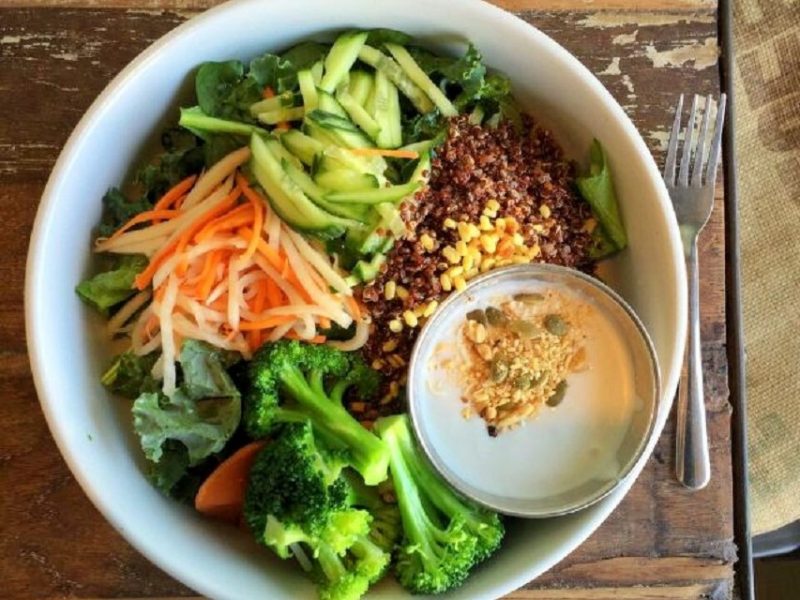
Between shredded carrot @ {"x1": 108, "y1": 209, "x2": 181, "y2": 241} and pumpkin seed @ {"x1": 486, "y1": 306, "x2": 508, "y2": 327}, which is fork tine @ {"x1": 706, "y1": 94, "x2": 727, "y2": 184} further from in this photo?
shredded carrot @ {"x1": 108, "y1": 209, "x2": 181, "y2": 241}

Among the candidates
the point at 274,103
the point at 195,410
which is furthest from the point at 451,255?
the point at 195,410

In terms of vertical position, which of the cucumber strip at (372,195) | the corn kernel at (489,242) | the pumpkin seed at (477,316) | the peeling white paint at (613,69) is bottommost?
the pumpkin seed at (477,316)

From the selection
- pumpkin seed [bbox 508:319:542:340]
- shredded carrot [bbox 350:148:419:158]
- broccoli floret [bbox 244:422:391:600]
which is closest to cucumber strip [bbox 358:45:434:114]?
shredded carrot [bbox 350:148:419:158]

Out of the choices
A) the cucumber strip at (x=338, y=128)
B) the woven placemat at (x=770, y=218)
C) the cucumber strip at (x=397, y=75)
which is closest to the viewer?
the cucumber strip at (x=338, y=128)

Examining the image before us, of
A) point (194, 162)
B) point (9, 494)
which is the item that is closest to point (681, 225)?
point (194, 162)

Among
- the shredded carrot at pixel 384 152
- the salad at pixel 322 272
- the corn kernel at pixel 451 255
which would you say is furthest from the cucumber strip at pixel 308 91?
the corn kernel at pixel 451 255

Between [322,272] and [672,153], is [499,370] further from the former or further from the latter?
[672,153]

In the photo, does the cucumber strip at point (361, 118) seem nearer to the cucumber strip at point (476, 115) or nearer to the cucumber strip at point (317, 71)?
the cucumber strip at point (317, 71)
